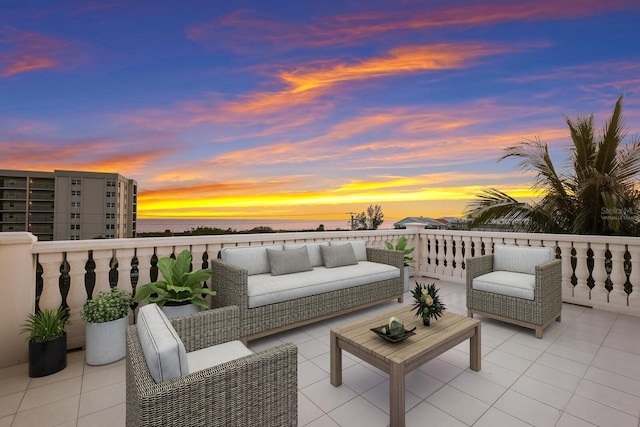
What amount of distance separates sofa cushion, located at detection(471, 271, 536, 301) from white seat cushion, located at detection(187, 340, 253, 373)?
10.0ft

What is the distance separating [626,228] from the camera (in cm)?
452

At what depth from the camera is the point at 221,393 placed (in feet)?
4.14

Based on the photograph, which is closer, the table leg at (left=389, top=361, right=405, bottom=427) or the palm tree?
the table leg at (left=389, top=361, right=405, bottom=427)

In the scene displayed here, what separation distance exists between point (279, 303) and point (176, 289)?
106cm

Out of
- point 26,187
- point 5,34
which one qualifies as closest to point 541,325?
point 5,34

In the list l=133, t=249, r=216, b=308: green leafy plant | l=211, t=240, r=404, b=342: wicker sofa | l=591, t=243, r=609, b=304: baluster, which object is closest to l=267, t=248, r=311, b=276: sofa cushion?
l=211, t=240, r=404, b=342: wicker sofa

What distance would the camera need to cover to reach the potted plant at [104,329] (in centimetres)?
264

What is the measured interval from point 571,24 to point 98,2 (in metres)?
7.14

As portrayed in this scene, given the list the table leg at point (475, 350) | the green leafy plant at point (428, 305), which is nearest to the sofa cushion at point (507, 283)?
the table leg at point (475, 350)

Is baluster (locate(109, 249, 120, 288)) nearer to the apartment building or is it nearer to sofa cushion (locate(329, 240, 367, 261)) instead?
sofa cushion (locate(329, 240, 367, 261))

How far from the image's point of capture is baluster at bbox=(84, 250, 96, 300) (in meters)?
3.03

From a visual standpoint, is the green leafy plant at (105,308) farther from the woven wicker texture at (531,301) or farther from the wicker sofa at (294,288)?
the woven wicker texture at (531,301)

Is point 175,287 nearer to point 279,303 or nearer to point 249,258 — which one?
point 249,258

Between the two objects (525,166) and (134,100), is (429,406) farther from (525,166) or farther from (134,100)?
(134,100)
